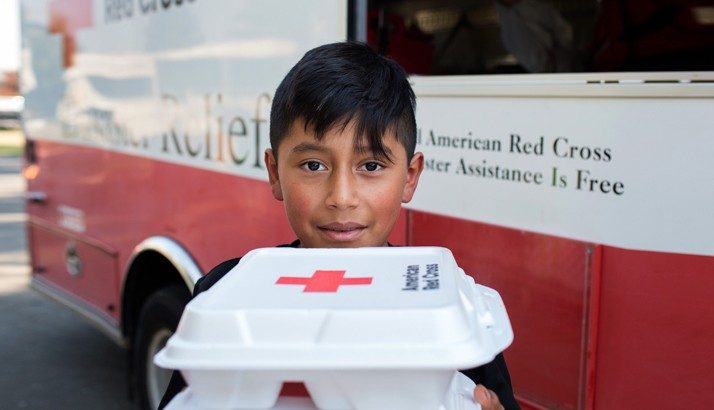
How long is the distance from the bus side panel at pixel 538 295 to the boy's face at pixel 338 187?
→ 60 cm

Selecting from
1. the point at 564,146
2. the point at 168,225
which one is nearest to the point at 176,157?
the point at 168,225

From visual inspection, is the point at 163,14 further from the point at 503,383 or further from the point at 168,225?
the point at 503,383

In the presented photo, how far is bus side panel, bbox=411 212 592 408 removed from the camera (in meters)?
2.00

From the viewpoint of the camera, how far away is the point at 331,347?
98cm

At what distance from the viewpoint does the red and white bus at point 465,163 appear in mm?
1827

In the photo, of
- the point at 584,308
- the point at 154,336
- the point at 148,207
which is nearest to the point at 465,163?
the point at 584,308

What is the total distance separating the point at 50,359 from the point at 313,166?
179 inches

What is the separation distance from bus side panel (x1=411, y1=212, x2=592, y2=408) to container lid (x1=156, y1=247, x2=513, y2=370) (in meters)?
0.92

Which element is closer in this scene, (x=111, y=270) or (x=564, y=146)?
(x=564, y=146)

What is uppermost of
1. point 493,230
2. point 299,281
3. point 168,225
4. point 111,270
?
point 299,281

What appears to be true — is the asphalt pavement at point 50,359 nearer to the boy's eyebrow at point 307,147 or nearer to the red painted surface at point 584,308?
the red painted surface at point 584,308

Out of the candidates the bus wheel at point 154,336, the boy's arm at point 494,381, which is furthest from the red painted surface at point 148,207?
the boy's arm at point 494,381

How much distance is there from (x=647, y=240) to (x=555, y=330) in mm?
354

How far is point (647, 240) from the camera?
1850mm
